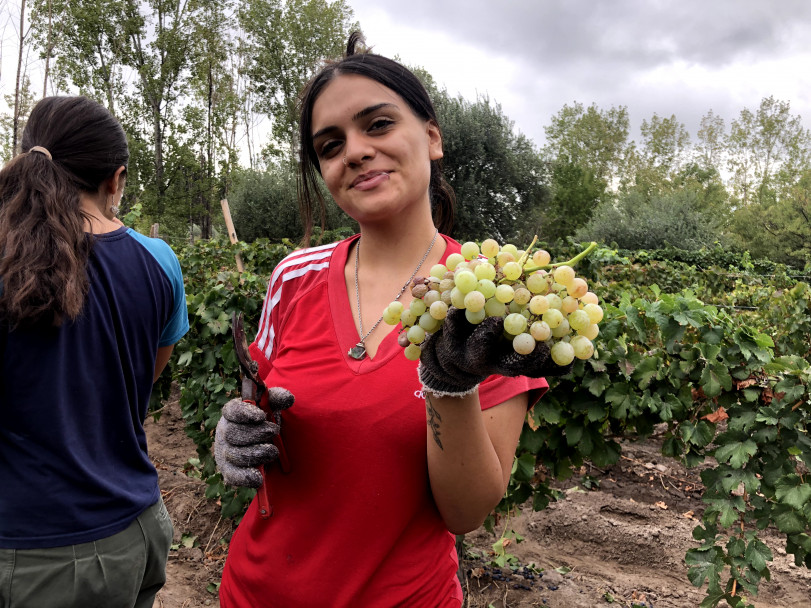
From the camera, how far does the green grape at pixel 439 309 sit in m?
0.90

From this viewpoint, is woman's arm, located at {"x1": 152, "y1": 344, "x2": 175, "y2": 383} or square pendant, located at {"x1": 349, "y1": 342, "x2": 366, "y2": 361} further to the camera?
woman's arm, located at {"x1": 152, "y1": 344, "x2": 175, "y2": 383}

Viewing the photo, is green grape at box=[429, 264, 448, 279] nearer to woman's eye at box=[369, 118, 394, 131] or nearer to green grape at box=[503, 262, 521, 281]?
green grape at box=[503, 262, 521, 281]

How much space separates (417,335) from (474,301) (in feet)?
0.52

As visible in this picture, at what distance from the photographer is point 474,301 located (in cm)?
83

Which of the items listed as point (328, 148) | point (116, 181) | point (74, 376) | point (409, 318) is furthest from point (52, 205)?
point (409, 318)

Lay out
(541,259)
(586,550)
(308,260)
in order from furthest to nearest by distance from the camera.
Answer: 1. (586,550)
2. (308,260)
3. (541,259)

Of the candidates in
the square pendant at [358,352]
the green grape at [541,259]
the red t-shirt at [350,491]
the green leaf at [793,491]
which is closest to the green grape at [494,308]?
the green grape at [541,259]

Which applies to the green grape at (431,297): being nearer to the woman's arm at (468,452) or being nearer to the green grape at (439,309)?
the green grape at (439,309)

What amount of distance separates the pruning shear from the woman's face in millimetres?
388

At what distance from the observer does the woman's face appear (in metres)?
1.33

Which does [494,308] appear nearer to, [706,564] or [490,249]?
[490,249]

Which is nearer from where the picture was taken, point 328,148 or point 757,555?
point 328,148

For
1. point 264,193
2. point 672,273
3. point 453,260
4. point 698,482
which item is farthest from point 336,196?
point 264,193

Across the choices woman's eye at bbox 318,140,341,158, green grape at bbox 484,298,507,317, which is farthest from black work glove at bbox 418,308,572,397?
woman's eye at bbox 318,140,341,158
